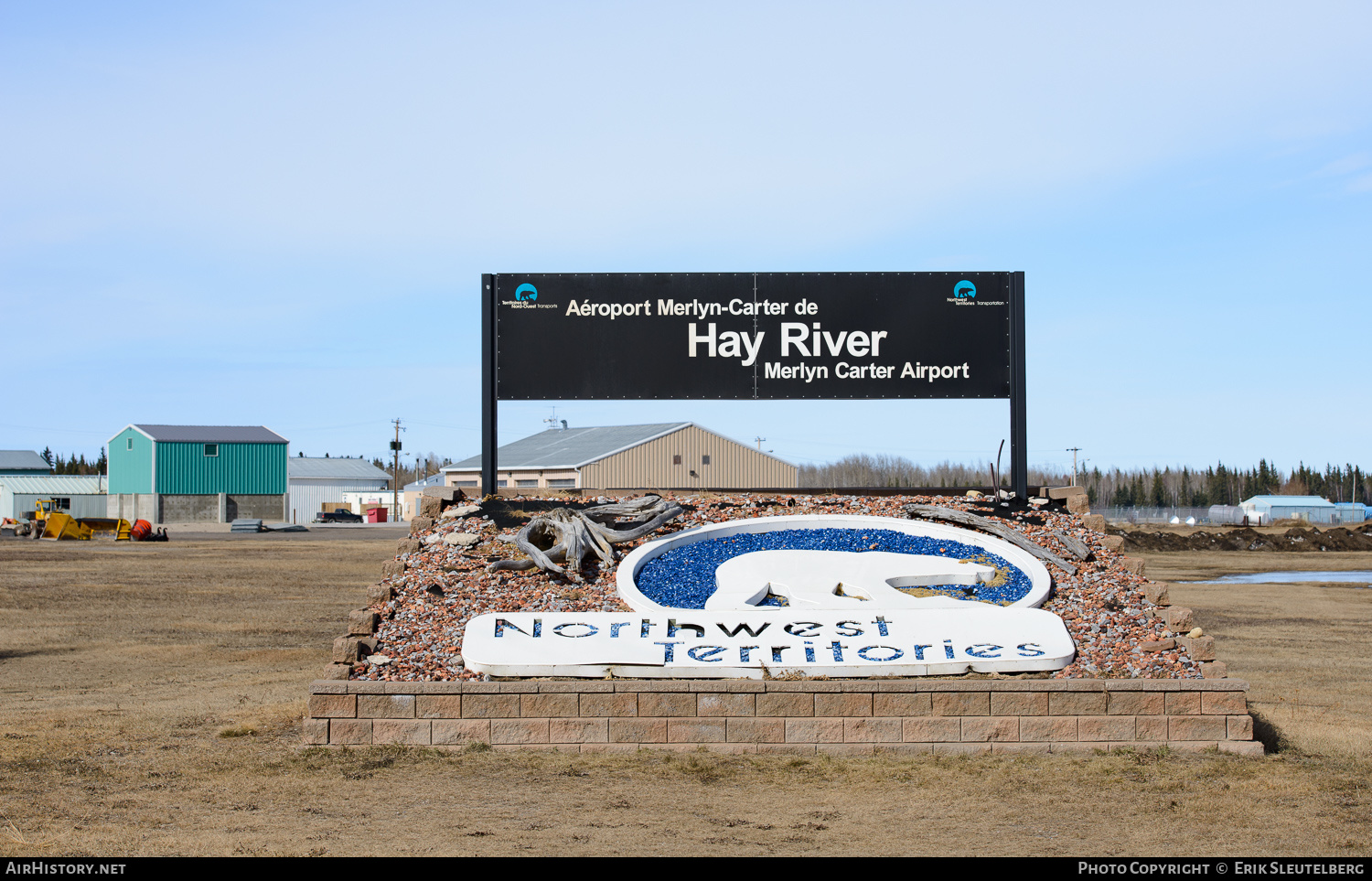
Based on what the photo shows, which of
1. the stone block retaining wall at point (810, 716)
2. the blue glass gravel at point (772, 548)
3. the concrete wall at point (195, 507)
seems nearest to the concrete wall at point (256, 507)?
the concrete wall at point (195, 507)

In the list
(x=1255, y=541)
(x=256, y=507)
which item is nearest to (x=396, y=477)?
(x=256, y=507)

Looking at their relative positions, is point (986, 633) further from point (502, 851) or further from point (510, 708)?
point (502, 851)

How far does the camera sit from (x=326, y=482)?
284ft

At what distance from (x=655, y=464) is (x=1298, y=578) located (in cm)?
2706

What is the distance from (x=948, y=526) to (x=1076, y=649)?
236 cm

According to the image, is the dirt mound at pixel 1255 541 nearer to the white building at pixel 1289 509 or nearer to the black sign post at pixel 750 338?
the black sign post at pixel 750 338

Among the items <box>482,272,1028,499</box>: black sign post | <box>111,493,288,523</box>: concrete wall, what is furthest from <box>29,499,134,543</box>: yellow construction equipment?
<box>482,272,1028,499</box>: black sign post

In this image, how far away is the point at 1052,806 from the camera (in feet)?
23.4

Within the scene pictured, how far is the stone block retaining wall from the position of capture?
8.58m

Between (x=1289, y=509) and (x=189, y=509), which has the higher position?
(x=189, y=509)

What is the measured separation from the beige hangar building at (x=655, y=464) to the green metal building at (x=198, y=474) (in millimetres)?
21226

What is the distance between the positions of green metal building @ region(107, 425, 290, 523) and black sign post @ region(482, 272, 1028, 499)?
60721 mm

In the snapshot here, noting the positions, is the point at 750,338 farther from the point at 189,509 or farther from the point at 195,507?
the point at 189,509

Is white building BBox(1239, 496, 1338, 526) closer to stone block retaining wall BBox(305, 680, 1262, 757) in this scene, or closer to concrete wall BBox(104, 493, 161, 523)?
concrete wall BBox(104, 493, 161, 523)
